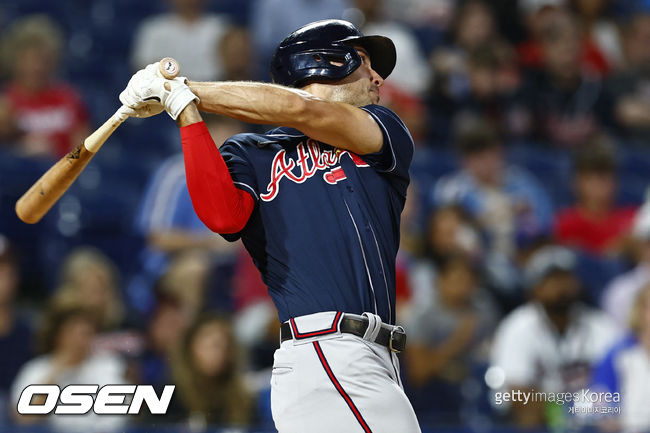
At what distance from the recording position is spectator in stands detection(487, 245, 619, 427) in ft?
16.7

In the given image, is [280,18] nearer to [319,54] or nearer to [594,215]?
[594,215]

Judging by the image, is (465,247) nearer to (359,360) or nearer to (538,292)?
(538,292)

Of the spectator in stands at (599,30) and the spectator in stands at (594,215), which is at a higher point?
the spectator in stands at (599,30)

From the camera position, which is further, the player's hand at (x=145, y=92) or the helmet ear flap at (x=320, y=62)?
the helmet ear flap at (x=320, y=62)

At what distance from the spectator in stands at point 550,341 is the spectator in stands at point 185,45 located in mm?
3105

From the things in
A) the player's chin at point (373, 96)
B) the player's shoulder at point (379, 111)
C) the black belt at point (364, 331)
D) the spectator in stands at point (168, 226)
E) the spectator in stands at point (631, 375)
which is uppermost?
the player's chin at point (373, 96)

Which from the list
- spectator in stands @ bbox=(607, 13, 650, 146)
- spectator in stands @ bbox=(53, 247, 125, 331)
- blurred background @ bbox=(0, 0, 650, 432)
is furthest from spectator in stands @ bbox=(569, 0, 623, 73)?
spectator in stands @ bbox=(53, 247, 125, 331)

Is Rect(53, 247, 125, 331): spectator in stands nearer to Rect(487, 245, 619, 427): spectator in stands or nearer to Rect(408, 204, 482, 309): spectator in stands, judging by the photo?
Rect(408, 204, 482, 309): spectator in stands

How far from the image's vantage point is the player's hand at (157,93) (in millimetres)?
2584

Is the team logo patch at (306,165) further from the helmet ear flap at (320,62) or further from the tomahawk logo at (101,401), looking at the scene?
the tomahawk logo at (101,401)

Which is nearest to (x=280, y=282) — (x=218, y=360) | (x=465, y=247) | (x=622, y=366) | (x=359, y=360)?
(x=359, y=360)

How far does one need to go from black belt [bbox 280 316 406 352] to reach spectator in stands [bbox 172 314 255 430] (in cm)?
194

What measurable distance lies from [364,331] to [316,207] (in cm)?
39

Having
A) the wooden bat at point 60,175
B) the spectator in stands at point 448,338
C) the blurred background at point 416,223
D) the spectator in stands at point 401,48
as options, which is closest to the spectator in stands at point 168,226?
the blurred background at point 416,223
